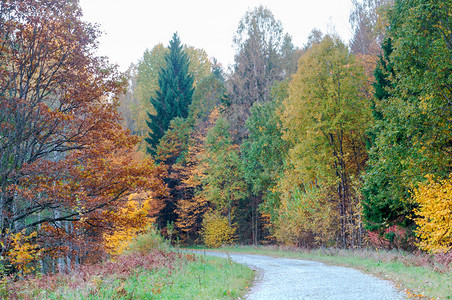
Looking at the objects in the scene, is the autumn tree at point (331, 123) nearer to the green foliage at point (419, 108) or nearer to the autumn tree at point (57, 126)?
the green foliage at point (419, 108)

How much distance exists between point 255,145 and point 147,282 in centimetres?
2133

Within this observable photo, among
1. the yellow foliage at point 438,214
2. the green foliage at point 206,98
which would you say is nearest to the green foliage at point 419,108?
the yellow foliage at point 438,214

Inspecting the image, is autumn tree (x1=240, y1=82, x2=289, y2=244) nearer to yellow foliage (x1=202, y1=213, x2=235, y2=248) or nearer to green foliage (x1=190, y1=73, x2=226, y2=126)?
yellow foliage (x1=202, y1=213, x2=235, y2=248)

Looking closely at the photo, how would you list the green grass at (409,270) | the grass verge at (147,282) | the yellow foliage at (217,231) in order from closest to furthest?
the green grass at (409,270)
the grass verge at (147,282)
the yellow foliage at (217,231)

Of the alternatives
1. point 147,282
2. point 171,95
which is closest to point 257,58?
point 171,95

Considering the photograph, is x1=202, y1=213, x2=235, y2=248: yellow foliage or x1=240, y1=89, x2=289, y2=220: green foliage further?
x1=202, y1=213, x2=235, y2=248: yellow foliage

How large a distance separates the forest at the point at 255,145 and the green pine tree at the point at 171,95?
28.2 feet

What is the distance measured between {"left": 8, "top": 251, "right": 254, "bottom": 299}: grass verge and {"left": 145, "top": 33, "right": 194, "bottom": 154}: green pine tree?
30.6m

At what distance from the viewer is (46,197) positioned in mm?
11094

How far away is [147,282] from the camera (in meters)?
10.9

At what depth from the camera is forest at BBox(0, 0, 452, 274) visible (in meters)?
11.2

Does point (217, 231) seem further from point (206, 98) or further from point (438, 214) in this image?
point (438, 214)

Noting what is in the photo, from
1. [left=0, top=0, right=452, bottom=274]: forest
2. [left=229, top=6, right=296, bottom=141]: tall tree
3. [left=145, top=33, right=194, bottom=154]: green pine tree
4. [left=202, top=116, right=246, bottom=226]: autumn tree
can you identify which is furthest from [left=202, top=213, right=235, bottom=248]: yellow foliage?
[left=145, top=33, right=194, bottom=154]: green pine tree

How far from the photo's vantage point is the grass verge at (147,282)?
27.8ft
